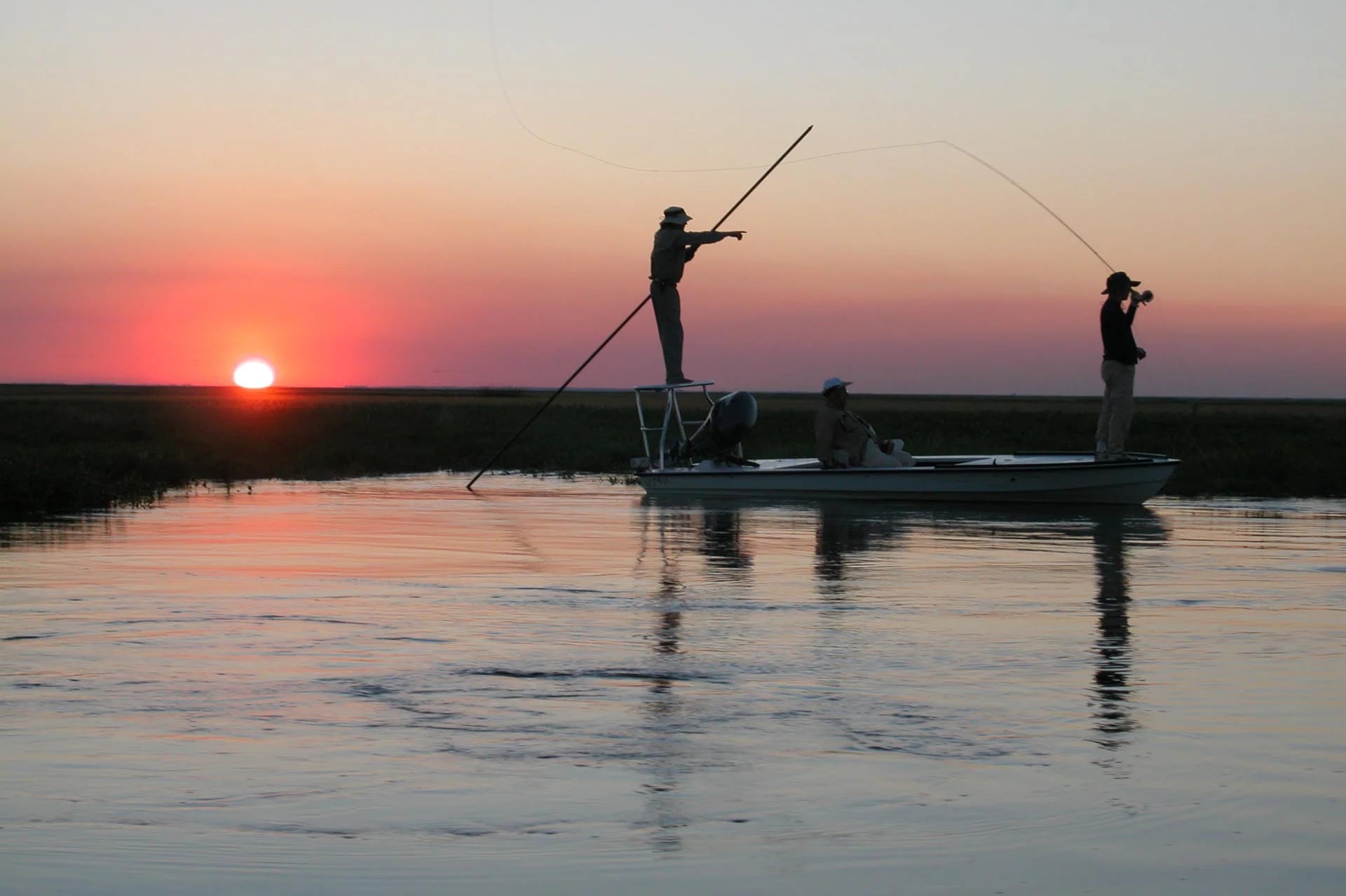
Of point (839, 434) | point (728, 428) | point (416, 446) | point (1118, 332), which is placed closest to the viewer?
point (1118, 332)

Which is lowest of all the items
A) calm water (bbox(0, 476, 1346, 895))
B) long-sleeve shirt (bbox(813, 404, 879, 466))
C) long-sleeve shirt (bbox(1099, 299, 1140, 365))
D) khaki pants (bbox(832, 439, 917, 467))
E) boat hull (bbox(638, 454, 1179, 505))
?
calm water (bbox(0, 476, 1346, 895))

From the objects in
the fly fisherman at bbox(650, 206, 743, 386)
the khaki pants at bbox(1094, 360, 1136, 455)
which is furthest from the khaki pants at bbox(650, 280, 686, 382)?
the khaki pants at bbox(1094, 360, 1136, 455)

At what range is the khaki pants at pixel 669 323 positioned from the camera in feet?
69.6

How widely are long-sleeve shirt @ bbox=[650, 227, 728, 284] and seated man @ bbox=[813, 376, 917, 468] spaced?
2.58 m

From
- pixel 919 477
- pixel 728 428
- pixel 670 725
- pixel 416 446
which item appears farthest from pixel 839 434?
pixel 416 446

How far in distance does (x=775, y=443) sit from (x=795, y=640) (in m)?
31.5

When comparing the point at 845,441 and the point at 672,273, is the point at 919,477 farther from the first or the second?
the point at 672,273

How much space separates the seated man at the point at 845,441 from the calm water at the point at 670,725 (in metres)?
6.03

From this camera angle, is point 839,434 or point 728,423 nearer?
point 839,434

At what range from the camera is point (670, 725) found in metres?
6.72

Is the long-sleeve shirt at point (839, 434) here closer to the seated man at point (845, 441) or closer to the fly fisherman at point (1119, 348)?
the seated man at point (845, 441)

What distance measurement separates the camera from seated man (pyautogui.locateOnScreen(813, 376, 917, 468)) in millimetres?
19375

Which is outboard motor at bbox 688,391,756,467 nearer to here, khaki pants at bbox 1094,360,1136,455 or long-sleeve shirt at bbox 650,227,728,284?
long-sleeve shirt at bbox 650,227,728,284

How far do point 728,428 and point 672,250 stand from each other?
2.30 m
